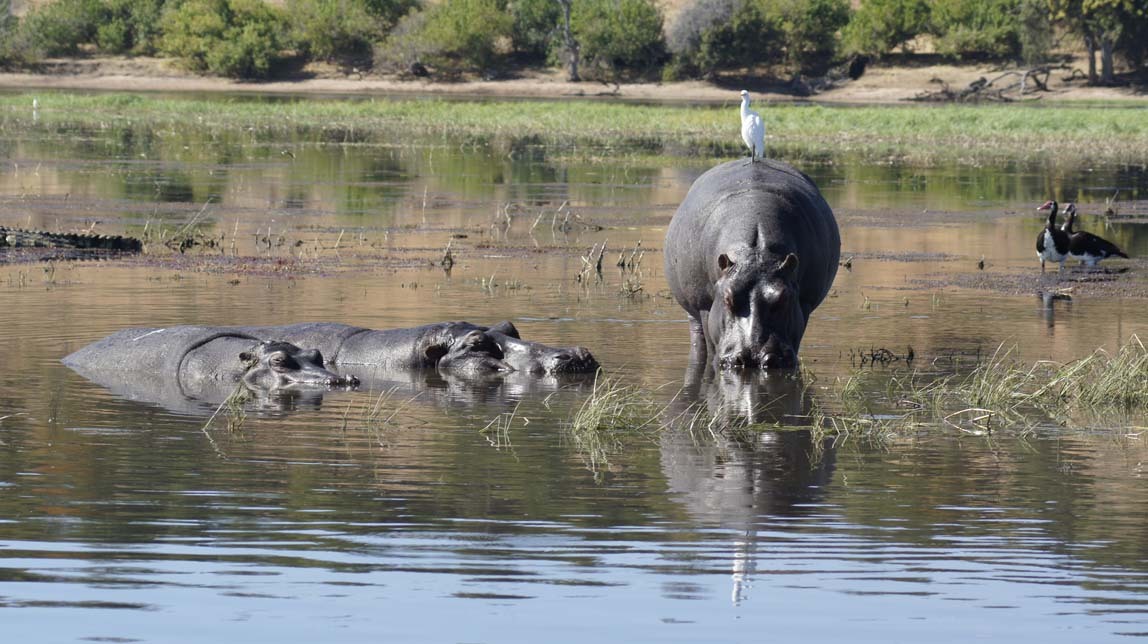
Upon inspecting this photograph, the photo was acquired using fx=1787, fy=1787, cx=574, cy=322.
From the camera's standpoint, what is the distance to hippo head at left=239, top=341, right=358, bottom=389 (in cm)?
1160

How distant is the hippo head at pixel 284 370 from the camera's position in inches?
457

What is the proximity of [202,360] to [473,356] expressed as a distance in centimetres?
184

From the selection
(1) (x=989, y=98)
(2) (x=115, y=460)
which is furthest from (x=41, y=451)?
(1) (x=989, y=98)

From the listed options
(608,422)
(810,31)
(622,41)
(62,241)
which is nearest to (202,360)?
(608,422)

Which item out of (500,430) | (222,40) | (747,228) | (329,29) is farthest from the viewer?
(329,29)

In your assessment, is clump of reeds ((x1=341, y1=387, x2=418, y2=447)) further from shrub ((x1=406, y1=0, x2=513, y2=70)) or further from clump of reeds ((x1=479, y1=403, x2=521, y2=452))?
shrub ((x1=406, y1=0, x2=513, y2=70))

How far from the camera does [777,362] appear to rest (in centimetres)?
1148

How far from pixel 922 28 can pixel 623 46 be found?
506 inches

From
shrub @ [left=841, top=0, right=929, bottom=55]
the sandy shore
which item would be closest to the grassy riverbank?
the sandy shore

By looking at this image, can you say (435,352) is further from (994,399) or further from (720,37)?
(720,37)

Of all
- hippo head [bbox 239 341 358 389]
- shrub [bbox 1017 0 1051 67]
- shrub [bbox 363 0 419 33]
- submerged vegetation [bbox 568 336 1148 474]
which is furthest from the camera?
shrub [bbox 363 0 419 33]

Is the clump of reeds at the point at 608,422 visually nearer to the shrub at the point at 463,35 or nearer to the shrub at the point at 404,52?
the shrub at the point at 463,35

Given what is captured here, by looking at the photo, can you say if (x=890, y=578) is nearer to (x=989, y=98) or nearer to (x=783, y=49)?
(x=989, y=98)

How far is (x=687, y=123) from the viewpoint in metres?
46.6
